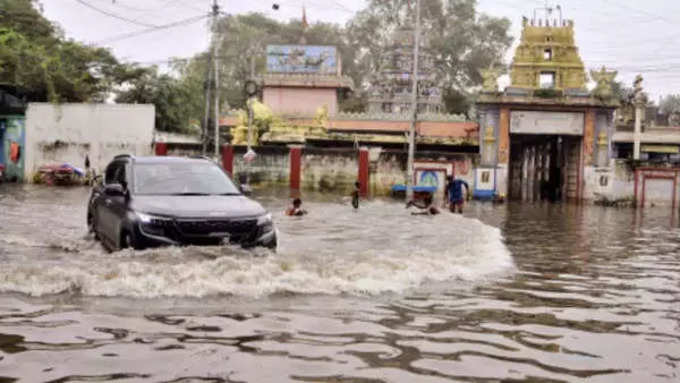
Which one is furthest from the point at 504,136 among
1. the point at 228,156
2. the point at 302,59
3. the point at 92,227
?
the point at 92,227

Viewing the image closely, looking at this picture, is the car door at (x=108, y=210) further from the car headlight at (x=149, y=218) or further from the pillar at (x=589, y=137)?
the pillar at (x=589, y=137)

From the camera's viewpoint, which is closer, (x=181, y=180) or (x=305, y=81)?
(x=181, y=180)

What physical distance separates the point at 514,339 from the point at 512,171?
3990 cm

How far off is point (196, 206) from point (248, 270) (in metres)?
1.40

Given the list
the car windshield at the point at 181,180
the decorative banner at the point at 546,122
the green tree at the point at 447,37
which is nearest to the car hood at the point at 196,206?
the car windshield at the point at 181,180

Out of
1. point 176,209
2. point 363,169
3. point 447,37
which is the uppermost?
point 447,37

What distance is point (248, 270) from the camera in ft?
23.7

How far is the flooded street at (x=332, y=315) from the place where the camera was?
4238mm

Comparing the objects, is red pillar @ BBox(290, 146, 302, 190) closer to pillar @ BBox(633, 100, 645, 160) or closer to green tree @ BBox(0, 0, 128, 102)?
green tree @ BBox(0, 0, 128, 102)

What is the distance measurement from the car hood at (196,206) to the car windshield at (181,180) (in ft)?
1.05

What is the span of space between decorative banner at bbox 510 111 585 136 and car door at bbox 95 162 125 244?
2858 cm

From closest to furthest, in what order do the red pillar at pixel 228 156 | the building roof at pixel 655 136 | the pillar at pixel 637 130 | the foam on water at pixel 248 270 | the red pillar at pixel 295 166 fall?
the foam on water at pixel 248 270, the red pillar at pixel 295 166, the red pillar at pixel 228 156, the pillar at pixel 637 130, the building roof at pixel 655 136

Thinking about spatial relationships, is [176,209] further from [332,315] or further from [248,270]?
[332,315]

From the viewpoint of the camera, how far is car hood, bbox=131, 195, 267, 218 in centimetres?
793
